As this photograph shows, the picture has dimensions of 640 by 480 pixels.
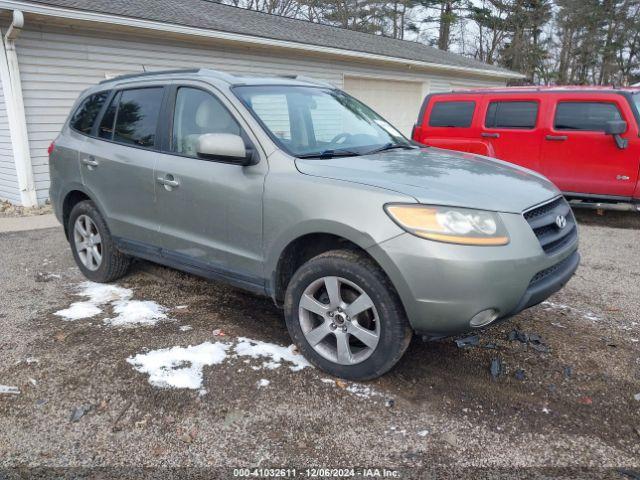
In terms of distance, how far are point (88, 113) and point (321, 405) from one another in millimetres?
3445

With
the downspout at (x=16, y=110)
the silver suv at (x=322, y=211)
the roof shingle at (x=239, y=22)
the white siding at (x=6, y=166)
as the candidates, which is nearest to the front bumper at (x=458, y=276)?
the silver suv at (x=322, y=211)

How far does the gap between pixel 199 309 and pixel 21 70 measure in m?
6.27

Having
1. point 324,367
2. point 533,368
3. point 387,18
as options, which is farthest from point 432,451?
point 387,18

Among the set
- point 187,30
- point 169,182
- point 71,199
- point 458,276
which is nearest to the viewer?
point 458,276

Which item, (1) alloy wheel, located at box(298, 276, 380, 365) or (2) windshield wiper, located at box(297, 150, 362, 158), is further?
(2) windshield wiper, located at box(297, 150, 362, 158)

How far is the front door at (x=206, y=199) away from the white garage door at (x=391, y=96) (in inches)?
420

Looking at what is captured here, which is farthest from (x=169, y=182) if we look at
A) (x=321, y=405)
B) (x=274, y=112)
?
(x=321, y=405)

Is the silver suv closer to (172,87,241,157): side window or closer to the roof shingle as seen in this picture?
(172,87,241,157): side window

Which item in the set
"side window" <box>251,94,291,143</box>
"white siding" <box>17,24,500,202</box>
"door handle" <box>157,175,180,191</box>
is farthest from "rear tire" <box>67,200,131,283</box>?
"white siding" <box>17,24,500,202</box>

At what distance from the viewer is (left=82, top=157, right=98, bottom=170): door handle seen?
14.2ft

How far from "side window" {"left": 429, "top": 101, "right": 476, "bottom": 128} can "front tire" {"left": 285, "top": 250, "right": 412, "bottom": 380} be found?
599 cm

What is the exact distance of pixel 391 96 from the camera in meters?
15.5

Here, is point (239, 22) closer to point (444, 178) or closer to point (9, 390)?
point (444, 178)

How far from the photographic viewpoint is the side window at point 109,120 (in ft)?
14.3
